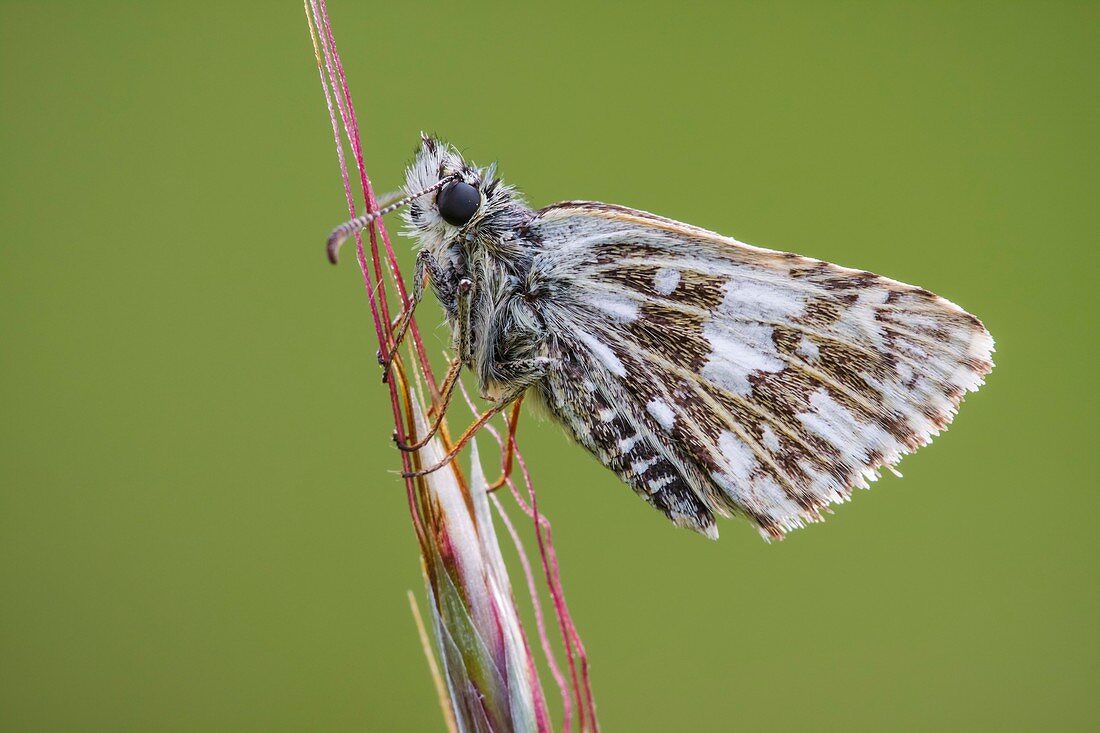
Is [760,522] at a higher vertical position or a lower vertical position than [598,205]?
lower

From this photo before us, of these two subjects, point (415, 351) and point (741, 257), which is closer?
point (415, 351)

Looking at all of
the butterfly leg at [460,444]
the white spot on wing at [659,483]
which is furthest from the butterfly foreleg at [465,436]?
the white spot on wing at [659,483]

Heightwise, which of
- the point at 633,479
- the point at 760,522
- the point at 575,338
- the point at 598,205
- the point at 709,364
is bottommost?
the point at 760,522

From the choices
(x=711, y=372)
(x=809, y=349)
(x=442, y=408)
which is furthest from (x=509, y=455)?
(x=809, y=349)

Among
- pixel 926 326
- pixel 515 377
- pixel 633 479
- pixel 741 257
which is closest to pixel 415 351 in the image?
pixel 515 377

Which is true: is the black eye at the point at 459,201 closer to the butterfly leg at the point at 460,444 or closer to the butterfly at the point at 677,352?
the butterfly at the point at 677,352

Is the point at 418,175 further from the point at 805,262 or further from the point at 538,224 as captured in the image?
the point at 805,262

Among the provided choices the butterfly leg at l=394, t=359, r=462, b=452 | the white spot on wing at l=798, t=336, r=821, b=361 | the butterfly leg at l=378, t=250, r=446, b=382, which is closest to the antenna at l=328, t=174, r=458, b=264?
the butterfly leg at l=378, t=250, r=446, b=382

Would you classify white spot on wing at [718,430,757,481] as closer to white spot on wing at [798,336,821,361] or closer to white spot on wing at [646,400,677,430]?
white spot on wing at [646,400,677,430]
